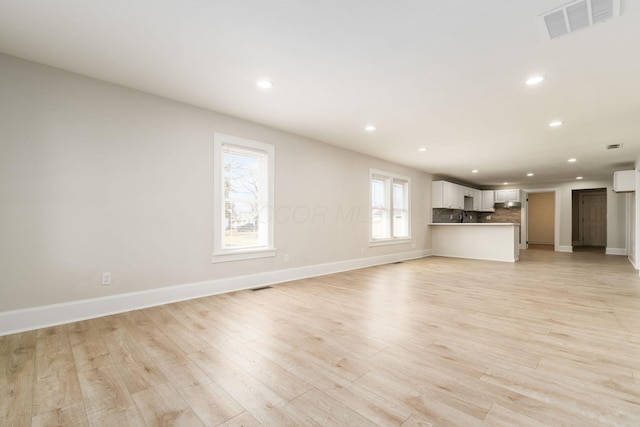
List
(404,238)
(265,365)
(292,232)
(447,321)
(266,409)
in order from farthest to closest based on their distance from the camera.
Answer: (404,238) → (292,232) → (447,321) → (265,365) → (266,409)

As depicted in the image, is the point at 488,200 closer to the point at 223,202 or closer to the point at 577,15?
the point at 577,15

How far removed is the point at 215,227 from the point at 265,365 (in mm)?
2412

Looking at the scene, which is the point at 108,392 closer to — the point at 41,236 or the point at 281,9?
the point at 41,236

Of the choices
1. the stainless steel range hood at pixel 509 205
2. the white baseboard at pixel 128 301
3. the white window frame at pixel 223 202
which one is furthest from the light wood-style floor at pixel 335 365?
the stainless steel range hood at pixel 509 205

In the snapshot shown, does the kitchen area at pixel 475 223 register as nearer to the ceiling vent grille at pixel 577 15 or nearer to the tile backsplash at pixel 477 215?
the tile backsplash at pixel 477 215

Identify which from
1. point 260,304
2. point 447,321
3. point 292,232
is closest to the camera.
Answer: point 447,321

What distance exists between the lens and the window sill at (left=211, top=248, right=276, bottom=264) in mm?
3998

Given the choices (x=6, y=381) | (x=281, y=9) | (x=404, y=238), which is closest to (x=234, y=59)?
(x=281, y=9)

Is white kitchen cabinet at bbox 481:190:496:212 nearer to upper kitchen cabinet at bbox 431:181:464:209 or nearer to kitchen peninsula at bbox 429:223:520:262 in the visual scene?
upper kitchen cabinet at bbox 431:181:464:209

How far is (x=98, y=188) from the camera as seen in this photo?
308 centimetres

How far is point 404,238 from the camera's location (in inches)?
301

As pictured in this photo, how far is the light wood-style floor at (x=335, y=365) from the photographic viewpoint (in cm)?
151

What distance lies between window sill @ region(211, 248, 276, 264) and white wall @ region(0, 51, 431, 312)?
0.31 feet

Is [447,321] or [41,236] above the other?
[41,236]
